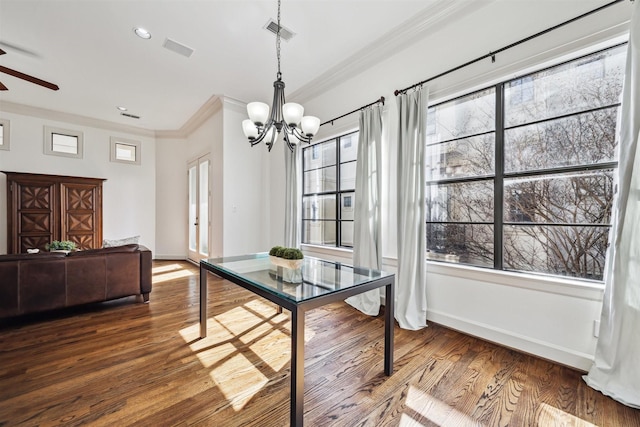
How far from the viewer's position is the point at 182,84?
4.12 metres

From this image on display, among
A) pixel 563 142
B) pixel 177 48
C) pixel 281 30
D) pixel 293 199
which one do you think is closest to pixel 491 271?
pixel 563 142

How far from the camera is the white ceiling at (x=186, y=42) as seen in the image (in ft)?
8.37

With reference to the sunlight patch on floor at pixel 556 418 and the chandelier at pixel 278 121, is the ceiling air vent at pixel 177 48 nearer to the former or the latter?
the chandelier at pixel 278 121

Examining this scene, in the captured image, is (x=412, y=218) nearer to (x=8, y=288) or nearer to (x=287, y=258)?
(x=287, y=258)

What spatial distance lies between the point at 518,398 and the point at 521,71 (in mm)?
2432

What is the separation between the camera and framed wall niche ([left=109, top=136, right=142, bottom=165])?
237 inches

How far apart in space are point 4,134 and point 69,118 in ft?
3.36

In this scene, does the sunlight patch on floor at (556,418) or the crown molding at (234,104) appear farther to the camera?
the crown molding at (234,104)

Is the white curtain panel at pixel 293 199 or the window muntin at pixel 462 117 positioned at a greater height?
the window muntin at pixel 462 117

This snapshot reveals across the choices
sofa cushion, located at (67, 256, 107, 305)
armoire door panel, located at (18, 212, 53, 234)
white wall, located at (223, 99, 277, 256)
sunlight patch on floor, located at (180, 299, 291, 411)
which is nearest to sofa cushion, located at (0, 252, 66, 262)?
sofa cushion, located at (67, 256, 107, 305)

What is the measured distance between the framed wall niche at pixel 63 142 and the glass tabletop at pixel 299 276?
18.6 feet

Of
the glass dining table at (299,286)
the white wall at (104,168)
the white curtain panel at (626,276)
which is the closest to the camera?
the glass dining table at (299,286)

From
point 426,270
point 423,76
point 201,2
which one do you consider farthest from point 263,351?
point 201,2

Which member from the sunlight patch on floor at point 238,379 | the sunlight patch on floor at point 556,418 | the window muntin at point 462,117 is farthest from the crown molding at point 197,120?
the sunlight patch on floor at point 556,418
